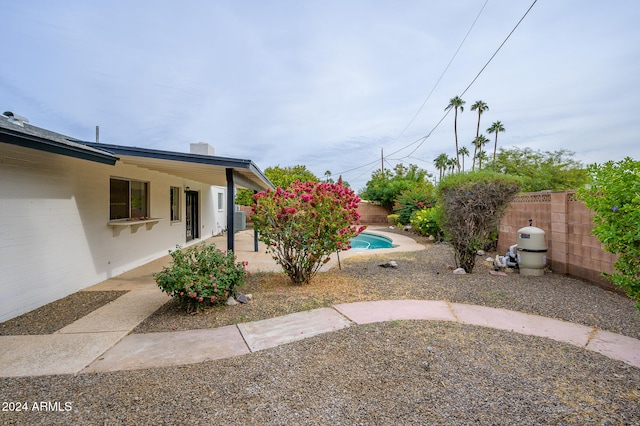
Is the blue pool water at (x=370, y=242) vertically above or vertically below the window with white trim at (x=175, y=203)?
below

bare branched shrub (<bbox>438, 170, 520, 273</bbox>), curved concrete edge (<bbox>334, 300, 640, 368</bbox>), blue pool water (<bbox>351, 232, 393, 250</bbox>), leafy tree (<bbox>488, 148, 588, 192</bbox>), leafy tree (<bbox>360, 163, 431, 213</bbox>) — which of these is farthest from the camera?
leafy tree (<bbox>360, 163, 431, 213</bbox>)

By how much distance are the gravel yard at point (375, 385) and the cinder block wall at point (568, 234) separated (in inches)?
Result: 71.8

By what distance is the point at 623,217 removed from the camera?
7.64ft

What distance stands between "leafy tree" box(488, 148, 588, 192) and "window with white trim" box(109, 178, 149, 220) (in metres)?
21.0

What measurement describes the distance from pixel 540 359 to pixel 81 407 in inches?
149

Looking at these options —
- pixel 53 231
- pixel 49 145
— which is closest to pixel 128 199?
pixel 53 231

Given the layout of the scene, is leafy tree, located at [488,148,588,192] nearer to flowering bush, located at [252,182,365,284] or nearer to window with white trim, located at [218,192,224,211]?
window with white trim, located at [218,192,224,211]

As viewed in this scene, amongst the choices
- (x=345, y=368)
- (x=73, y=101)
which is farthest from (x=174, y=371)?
(x=73, y=101)

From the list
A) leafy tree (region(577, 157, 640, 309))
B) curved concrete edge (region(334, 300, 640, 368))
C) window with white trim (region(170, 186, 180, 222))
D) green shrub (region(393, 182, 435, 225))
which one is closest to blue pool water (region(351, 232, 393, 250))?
green shrub (region(393, 182, 435, 225))

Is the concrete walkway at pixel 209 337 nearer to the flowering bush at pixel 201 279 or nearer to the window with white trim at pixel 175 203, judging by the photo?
the flowering bush at pixel 201 279

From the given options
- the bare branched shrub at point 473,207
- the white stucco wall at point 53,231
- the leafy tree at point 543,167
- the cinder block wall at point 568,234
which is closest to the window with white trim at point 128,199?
the white stucco wall at point 53,231

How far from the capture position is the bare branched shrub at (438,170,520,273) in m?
6.56

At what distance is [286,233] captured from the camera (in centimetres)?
560

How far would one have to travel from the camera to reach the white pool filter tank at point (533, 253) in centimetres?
635
